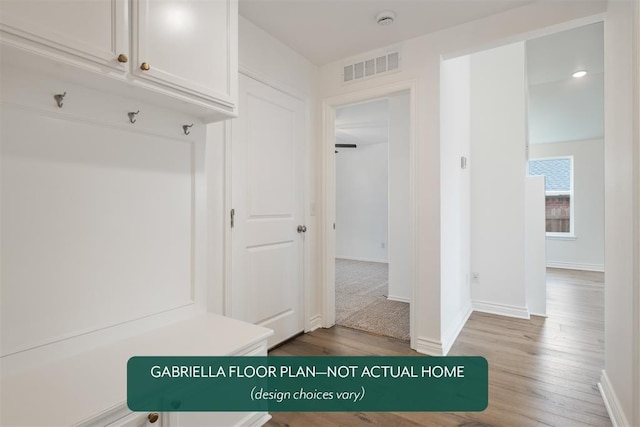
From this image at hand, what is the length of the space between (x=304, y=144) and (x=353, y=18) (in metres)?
1.04

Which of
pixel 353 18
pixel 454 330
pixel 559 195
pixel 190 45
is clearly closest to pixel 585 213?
pixel 559 195

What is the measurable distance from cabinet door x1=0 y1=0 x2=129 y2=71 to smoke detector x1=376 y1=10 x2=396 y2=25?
1619mm

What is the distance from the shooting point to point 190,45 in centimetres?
134

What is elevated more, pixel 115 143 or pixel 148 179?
pixel 115 143

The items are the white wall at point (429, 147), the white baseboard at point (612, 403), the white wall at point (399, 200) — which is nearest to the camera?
the white baseboard at point (612, 403)

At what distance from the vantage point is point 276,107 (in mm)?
2504

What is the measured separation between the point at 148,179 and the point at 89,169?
24cm

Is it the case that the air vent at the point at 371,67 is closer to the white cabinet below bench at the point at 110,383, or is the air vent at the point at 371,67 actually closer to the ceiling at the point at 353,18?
the ceiling at the point at 353,18

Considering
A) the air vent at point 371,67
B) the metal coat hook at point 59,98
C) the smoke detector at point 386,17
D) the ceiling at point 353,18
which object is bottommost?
the metal coat hook at point 59,98

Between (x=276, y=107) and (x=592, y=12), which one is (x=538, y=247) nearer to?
(x=592, y=12)

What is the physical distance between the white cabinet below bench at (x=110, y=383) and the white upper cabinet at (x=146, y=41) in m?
1.02

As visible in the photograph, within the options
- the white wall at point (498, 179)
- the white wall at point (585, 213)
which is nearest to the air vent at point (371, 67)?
the white wall at point (498, 179)

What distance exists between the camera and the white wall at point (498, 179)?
328cm

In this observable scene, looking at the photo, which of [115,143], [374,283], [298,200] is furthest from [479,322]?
[115,143]
